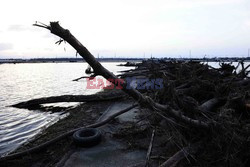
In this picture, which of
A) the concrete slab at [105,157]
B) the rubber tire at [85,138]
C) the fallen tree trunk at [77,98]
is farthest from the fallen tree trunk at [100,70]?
the fallen tree trunk at [77,98]

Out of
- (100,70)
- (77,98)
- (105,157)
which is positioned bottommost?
(105,157)

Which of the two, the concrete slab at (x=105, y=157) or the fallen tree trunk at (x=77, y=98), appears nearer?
the concrete slab at (x=105, y=157)

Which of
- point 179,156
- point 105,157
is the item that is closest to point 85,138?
point 105,157

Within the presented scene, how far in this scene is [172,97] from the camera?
4148mm


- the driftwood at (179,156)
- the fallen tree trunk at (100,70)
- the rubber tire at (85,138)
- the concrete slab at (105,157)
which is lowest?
the concrete slab at (105,157)

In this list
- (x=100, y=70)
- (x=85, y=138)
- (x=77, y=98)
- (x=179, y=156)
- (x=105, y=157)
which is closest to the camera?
(x=100, y=70)

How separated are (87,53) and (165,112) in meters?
2.04

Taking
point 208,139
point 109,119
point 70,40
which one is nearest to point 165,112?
point 208,139

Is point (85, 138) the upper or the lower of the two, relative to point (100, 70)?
lower

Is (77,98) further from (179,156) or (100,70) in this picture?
(100,70)

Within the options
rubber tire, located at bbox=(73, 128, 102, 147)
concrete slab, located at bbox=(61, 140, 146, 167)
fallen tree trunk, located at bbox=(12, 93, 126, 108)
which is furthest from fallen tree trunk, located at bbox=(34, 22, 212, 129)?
fallen tree trunk, located at bbox=(12, 93, 126, 108)

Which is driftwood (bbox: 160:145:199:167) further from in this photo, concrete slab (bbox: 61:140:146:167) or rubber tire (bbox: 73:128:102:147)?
rubber tire (bbox: 73:128:102:147)

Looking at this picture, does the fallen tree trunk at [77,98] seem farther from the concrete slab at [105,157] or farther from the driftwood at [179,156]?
the driftwood at [179,156]

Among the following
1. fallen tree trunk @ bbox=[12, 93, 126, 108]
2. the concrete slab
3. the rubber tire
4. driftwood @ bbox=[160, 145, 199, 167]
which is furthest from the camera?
fallen tree trunk @ bbox=[12, 93, 126, 108]
